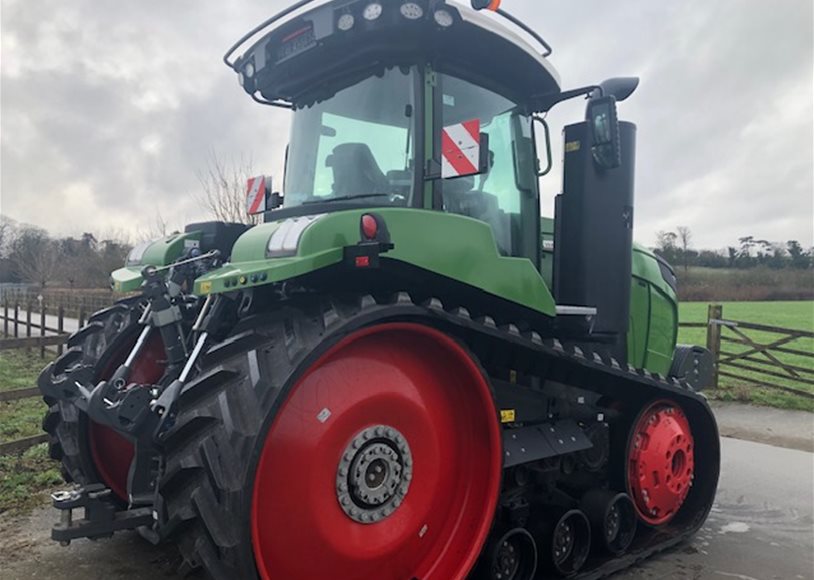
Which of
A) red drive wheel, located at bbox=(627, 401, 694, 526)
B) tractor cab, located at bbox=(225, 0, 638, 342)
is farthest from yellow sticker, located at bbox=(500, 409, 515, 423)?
red drive wheel, located at bbox=(627, 401, 694, 526)

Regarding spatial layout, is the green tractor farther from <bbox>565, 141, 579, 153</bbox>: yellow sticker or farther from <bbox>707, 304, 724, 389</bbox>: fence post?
<bbox>707, 304, 724, 389</bbox>: fence post

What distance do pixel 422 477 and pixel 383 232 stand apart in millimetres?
1383

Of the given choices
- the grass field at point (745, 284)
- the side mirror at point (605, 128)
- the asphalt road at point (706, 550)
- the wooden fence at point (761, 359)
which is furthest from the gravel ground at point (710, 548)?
the grass field at point (745, 284)

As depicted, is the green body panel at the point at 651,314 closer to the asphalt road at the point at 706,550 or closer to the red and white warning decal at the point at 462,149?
the asphalt road at the point at 706,550

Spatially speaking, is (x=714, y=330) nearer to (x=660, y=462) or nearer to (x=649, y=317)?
(x=649, y=317)

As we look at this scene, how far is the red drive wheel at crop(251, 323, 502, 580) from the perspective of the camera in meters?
2.97

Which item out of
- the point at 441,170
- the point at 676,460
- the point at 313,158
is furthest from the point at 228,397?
the point at 676,460

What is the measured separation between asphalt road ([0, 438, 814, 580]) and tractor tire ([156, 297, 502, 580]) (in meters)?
1.49

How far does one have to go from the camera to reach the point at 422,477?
3.52 m

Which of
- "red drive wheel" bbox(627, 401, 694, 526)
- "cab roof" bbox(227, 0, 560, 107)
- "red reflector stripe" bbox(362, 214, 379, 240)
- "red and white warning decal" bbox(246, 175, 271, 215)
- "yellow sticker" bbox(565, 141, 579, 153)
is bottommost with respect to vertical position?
"red drive wheel" bbox(627, 401, 694, 526)

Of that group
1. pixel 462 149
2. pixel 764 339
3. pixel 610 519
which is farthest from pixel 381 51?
pixel 764 339

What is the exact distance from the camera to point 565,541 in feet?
13.8

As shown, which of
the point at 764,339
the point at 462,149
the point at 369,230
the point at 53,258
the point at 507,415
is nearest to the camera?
the point at 369,230

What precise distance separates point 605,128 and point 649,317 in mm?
1805
